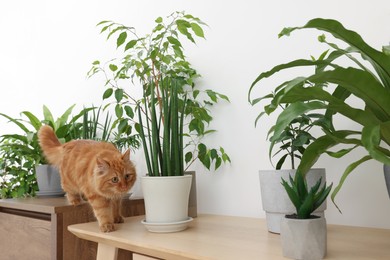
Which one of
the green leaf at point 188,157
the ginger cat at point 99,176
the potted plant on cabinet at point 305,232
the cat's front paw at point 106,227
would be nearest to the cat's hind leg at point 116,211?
the ginger cat at point 99,176

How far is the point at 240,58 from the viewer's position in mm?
1224

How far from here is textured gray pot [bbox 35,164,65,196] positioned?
4.80ft

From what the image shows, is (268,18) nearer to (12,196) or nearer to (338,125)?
(338,125)

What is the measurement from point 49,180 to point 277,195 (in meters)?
1.00

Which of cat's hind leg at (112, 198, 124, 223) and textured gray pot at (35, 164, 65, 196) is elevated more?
textured gray pot at (35, 164, 65, 196)

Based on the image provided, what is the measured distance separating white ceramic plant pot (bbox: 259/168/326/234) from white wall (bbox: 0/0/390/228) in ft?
0.57

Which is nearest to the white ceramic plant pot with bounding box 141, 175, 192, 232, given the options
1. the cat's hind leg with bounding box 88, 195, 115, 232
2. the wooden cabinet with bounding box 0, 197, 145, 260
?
the cat's hind leg with bounding box 88, 195, 115, 232

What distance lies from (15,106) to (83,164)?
1.84 m

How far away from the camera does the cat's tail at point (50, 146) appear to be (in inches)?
51.0

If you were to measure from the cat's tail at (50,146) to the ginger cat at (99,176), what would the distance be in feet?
0.32

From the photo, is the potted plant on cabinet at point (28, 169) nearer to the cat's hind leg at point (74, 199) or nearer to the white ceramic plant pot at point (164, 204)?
the cat's hind leg at point (74, 199)

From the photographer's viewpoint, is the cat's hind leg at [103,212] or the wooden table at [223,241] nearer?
the wooden table at [223,241]

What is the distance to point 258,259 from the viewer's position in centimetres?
64

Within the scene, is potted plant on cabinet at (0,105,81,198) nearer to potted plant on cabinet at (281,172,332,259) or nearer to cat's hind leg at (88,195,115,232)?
cat's hind leg at (88,195,115,232)
